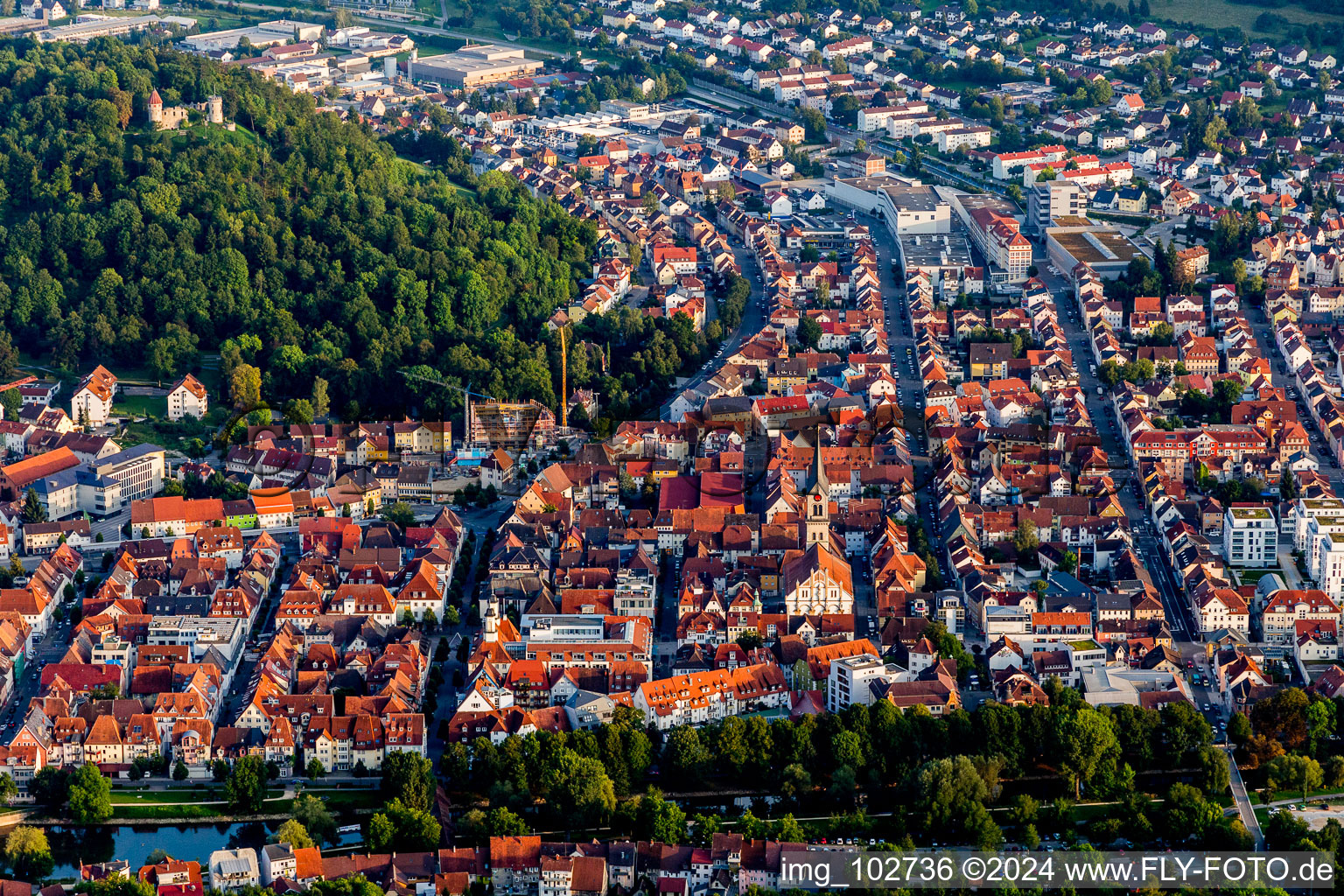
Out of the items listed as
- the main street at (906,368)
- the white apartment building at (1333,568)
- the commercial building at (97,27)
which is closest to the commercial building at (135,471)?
the main street at (906,368)

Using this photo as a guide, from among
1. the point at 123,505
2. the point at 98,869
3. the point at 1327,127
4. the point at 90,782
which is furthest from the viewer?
the point at 1327,127

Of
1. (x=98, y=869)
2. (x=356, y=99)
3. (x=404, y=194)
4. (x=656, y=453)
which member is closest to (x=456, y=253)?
(x=404, y=194)

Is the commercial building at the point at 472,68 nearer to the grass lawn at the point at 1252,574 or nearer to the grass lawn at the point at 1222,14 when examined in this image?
Answer: the grass lawn at the point at 1222,14

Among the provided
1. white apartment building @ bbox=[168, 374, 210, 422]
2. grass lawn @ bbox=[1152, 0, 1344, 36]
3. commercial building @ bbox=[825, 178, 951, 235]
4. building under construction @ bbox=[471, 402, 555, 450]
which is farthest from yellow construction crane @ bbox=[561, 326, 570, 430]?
grass lawn @ bbox=[1152, 0, 1344, 36]

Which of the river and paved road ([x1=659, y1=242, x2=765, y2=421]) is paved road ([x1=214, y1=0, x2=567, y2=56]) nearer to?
paved road ([x1=659, y1=242, x2=765, y2=421])

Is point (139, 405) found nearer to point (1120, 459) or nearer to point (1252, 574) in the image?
point (1120, 459)

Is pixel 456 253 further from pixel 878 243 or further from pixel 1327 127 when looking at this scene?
pixel 1327 127

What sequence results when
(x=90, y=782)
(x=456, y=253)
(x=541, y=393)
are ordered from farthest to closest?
(x=456, y=253)
(x=541, y=393)
(x=90, y=782)
